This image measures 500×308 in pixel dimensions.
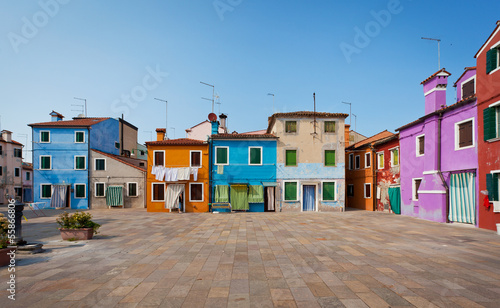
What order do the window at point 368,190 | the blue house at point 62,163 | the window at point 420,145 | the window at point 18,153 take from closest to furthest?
the window at point 420,145 < the window at point 368,190 < the blue house at point 62,163 < the window at point 18,153

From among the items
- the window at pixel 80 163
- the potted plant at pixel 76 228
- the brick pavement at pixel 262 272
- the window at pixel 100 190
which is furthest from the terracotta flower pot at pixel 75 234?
the window at pixel 80 163

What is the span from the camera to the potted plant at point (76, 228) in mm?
10984

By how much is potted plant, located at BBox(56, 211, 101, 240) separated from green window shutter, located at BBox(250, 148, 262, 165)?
1520 cm

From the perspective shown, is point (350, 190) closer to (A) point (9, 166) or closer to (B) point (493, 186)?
(B) point (493, 186)

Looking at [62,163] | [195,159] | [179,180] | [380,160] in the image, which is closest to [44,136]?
[62,163]

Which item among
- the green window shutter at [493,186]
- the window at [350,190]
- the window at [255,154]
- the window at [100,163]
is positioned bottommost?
the window at [350,190]

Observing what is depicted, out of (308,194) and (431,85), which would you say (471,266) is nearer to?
(431,85)

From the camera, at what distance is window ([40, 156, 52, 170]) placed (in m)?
28.6

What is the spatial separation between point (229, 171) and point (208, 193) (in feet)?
8.65

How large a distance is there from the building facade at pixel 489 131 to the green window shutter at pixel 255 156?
49.9 ft

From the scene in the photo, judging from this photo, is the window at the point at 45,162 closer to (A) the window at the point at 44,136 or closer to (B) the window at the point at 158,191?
(A) the window at the point at 44,136

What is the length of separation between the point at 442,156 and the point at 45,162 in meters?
34.1

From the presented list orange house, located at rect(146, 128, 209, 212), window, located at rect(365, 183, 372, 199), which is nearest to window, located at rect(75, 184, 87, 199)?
orange house, located at rect(146, 128, 209, 212)

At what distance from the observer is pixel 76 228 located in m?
11.1
